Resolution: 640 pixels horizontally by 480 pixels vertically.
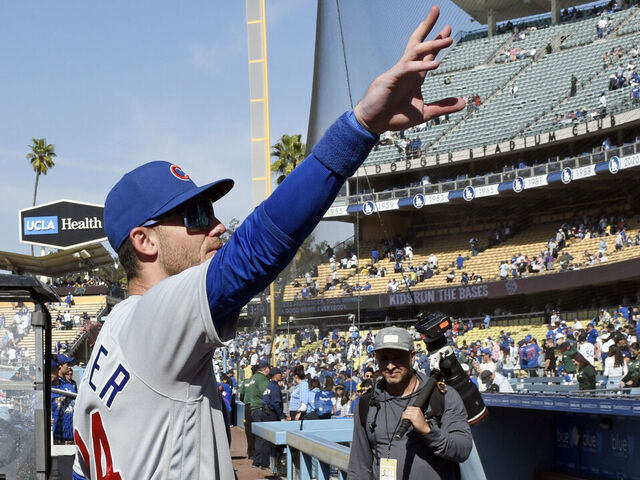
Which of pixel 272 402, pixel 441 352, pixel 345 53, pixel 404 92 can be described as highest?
pixel 345 53

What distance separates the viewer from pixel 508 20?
45.7 metres

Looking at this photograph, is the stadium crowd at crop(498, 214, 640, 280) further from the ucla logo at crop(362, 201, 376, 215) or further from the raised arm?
the raised arm

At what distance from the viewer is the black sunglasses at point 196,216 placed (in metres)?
1.83

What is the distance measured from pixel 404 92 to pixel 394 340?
254cm

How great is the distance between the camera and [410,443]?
3.72m

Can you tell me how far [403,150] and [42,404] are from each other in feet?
77.8

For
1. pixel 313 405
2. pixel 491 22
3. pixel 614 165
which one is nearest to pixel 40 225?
pixel 614 165

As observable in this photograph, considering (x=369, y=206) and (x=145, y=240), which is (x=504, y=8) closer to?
(x=369, y=206)

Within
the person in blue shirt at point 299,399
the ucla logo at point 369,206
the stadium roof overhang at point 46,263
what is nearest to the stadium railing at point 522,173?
the stadium roof overhang at point 46,263

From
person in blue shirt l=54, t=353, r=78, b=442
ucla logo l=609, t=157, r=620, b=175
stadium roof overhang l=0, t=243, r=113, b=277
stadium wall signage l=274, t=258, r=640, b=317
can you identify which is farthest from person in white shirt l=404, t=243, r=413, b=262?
person in blue shirt l=54, t=353, r=78, b=442

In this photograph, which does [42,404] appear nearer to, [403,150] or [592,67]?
[403,150]

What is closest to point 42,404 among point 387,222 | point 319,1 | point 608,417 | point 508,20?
point 608,417

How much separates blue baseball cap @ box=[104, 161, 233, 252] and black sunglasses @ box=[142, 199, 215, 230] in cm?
1

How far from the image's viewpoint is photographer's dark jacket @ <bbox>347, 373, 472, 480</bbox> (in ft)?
11.8
